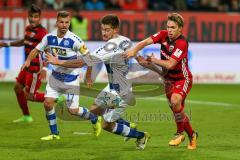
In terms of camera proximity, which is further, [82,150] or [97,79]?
[97,79]

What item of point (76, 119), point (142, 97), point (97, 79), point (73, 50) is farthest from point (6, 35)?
point (73, 50)

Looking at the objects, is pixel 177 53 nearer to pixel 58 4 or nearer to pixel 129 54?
pixel 129 54

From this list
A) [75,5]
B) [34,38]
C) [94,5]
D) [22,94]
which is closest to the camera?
[34,38]

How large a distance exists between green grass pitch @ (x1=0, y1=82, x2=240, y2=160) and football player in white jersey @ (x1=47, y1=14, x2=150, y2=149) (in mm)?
316

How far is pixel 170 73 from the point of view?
10461 millimetres

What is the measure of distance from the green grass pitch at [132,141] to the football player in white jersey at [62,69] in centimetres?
46

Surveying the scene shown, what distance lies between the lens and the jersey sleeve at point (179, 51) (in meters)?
10.1

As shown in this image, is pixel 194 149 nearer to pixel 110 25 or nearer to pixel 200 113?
pixel 110 25

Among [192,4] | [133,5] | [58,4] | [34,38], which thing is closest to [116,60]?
[34,38]

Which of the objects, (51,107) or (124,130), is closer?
(124,130)

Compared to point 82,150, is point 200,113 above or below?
below

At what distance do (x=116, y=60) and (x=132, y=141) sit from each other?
67.9 inches

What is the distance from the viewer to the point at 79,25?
2214 centimetres

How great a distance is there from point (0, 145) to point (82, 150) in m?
1.37
